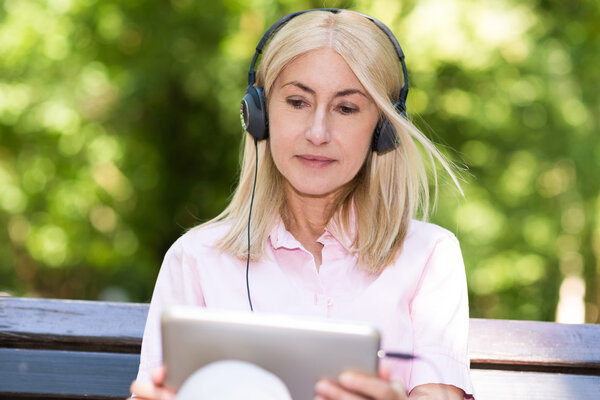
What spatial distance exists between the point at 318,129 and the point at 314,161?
0.09 meters

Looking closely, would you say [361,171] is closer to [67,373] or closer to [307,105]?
[307,105]

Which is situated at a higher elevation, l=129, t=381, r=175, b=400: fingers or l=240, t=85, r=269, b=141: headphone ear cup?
l=240, t=85, r=269, b=141: headphone ear cup

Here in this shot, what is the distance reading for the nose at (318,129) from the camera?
162cm

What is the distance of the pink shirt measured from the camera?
5.21 ft

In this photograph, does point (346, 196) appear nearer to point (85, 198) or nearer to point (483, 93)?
point (483, 93)

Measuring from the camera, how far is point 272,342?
104 cm

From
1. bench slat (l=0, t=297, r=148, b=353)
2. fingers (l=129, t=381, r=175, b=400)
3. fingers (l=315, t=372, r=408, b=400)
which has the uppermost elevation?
fingers (l=315, t=372, r=408, b=400)

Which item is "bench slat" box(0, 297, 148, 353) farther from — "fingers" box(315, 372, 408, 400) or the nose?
"fingers" box(315, 372, 408, 400)

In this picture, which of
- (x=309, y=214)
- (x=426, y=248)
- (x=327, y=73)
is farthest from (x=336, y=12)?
(x=426, y=248)

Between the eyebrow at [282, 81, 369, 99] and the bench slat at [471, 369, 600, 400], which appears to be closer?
the eyebrow at [282, 81, 369, 99]

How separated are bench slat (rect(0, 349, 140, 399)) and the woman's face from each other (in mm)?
727

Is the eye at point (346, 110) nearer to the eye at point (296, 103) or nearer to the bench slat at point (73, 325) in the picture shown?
the eye at point (296, 103)

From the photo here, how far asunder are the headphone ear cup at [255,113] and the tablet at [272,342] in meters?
0.79

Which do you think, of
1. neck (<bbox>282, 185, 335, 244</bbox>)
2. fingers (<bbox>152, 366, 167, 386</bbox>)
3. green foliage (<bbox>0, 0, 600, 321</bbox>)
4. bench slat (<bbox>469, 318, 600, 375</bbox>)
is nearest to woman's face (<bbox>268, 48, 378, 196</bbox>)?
neck (<bbox>282, 185, 335, 244</bbox>)
